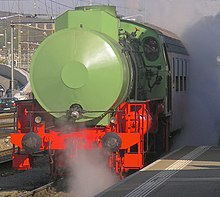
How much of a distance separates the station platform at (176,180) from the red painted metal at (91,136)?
20.6 inches

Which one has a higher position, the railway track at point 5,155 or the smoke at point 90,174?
the smoke at point 90,174

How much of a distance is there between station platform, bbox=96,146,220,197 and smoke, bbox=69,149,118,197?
862mm

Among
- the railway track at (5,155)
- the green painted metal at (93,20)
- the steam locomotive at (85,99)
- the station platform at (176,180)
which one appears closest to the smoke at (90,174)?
the steam locomotive at (85,99)

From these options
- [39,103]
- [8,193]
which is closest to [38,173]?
[8,193]

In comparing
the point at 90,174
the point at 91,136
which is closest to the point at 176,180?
the point at 91,136

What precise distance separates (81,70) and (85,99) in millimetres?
525

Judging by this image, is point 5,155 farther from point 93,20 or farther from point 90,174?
point 93,20

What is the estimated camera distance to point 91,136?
1026cm

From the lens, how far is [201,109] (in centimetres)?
1617

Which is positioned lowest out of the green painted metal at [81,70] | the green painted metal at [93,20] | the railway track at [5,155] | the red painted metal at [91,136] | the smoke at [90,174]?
the railway track at [5,155]

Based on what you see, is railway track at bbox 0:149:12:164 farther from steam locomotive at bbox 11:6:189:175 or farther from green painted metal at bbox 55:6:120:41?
green painted metal at bbox 55:6:120:41

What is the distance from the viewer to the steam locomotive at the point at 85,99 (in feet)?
33.0

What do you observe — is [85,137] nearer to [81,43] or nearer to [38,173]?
[81,43]

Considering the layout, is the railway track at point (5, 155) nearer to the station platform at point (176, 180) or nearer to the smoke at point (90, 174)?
the smoke at point (90, 174)
